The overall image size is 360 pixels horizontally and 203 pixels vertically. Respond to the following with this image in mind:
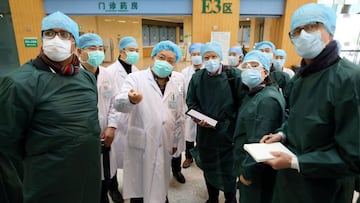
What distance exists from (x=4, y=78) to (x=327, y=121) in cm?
138

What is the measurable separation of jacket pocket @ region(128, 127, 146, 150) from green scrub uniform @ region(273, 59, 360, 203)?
97 cm

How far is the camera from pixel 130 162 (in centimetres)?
170

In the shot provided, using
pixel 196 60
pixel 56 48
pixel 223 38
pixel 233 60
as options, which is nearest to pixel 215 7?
pixel 223 38

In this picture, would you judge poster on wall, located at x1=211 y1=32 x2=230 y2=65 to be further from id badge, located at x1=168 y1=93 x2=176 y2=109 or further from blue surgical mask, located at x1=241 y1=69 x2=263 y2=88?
blue surgical mask, located at x1=241 y1=69 x2=263 y2=88

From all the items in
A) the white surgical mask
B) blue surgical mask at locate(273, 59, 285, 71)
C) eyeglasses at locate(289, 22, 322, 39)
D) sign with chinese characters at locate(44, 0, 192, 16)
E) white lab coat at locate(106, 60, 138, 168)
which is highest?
sign with chinese characters at locate(44, 0, 192, 16)

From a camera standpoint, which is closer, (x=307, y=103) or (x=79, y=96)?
(x=307, y=103)

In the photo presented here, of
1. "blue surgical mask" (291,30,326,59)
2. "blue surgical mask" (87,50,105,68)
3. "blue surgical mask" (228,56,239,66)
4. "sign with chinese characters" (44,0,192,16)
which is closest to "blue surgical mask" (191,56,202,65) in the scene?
"blue surgical mask" (228,56,239,66)

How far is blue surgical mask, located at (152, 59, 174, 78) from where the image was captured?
5.36 feet

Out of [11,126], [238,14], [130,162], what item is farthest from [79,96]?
[238,14]

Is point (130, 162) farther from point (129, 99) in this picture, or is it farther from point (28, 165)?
point (28, 165)

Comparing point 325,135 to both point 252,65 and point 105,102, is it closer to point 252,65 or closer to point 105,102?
point 252,65

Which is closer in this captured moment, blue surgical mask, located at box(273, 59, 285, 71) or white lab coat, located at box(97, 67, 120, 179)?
white lab coat, located at box(97, 67, 120, 179)

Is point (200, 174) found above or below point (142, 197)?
below

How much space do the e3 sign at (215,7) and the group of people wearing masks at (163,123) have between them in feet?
10.7
